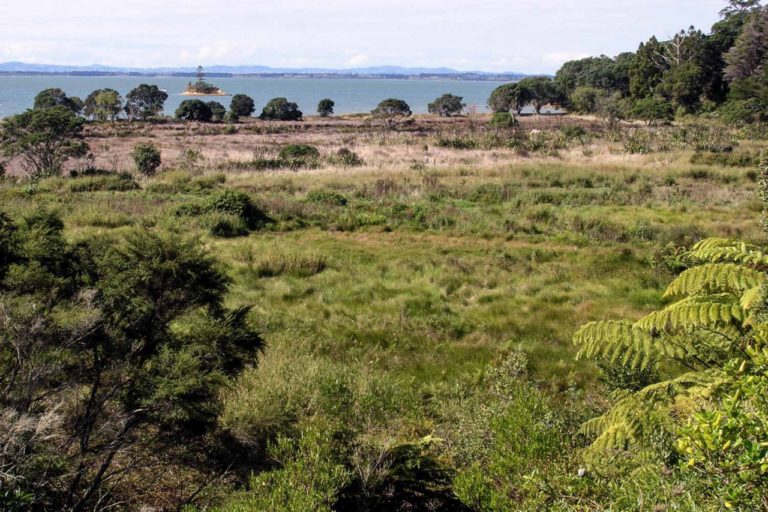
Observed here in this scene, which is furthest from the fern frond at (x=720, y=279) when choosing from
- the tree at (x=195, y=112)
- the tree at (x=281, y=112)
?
the tree at (x=281, y=112)

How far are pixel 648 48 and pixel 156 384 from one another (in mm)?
87700

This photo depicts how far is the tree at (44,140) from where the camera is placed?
99.2 feet

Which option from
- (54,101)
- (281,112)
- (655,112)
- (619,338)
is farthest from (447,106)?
(619,338)

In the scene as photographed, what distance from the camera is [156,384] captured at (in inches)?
221

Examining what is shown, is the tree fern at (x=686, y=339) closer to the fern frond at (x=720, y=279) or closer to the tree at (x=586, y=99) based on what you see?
the fern frond at (x=720, y=279)

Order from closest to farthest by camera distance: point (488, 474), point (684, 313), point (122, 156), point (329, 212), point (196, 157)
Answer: point (488, 474), point (684, 313), point (329, 212), point (196, 157), point (122, 156)

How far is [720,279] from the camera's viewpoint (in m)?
5.77

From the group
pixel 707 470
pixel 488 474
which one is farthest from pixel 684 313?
pixel 707 470

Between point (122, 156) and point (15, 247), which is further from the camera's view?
point (122, 156)

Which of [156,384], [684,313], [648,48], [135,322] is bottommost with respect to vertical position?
[156,384]

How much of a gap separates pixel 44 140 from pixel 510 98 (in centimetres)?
6827

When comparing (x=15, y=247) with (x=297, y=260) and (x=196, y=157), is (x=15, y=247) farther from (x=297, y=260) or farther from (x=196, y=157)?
(x=196, y=157)

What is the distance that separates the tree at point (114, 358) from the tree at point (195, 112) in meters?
71.9

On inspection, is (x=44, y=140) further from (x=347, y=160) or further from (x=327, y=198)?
(x=327, y=198)
